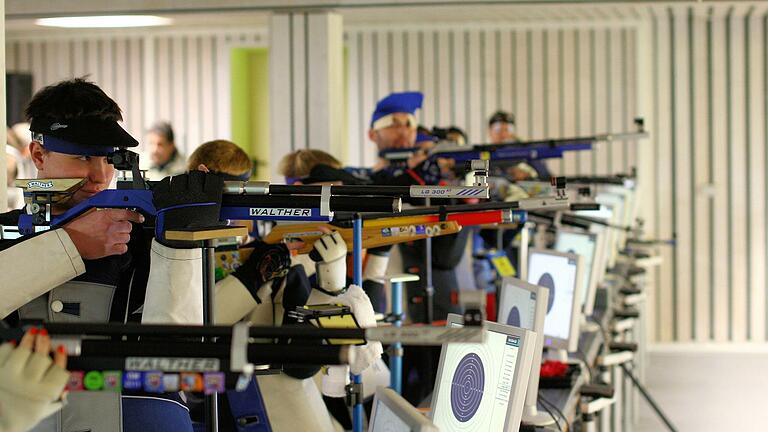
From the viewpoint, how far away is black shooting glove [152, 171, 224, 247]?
2410 mm

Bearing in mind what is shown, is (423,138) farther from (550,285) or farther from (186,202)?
(186,202)

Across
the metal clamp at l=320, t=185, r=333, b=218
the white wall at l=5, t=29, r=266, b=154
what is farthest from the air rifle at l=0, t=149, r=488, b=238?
the white wall at l=5, t=29, r=266, b=154

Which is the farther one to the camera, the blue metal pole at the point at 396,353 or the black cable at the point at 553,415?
the blue metal pole at the point at 396,353

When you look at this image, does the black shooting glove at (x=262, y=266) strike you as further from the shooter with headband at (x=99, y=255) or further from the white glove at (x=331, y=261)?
the shooter with headband at (x=99, y=255)

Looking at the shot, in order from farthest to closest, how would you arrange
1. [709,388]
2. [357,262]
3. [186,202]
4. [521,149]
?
1. [709,388]
2. [521,149]
3. [357,262]
4. [186,202]

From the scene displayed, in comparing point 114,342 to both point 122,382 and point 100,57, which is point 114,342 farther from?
point 100,57

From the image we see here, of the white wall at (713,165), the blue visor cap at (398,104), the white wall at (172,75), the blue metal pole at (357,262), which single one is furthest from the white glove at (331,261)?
the white wall at (172,75)

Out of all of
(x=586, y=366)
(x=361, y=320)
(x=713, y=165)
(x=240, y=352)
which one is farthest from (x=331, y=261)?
(x=713, y=165)

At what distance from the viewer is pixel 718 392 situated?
9320mm

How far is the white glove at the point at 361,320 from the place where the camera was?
10.7 feet

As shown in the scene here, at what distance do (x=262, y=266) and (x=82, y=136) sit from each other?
1.04 m

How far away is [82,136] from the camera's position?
8.89 ft

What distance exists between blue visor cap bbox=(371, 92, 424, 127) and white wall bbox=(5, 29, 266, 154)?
238 inches

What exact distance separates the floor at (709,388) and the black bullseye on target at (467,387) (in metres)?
5.07
